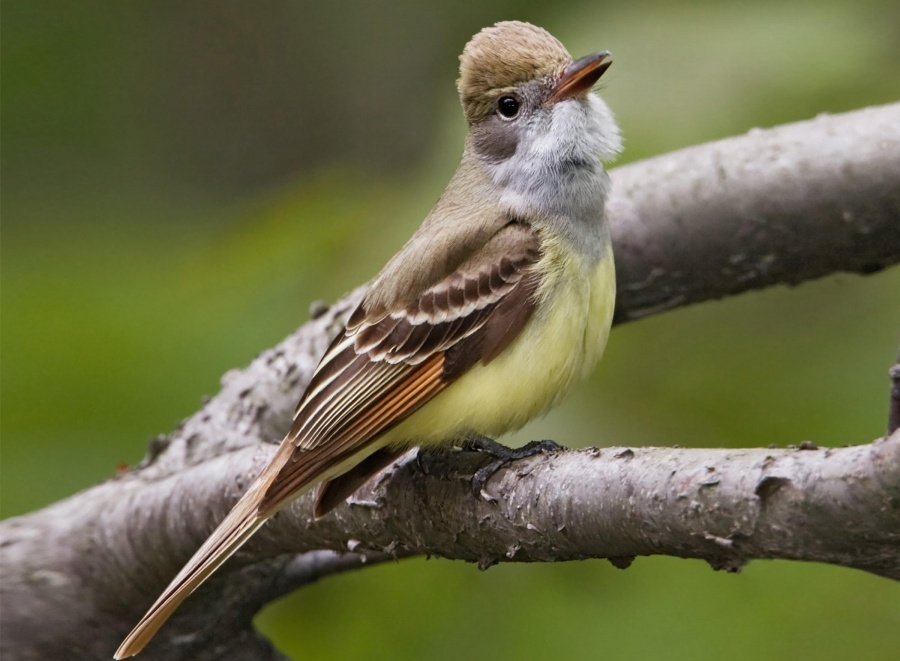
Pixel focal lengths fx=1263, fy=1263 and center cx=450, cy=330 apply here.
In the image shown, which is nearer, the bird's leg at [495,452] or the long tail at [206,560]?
the bird's leg at [495,452]

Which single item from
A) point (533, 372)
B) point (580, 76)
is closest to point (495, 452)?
point (533, 372)

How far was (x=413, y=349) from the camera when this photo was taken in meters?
3.05

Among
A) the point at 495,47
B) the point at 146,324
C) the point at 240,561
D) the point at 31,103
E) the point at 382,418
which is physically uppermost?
the point at 31,103

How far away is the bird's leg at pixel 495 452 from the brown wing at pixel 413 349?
0.56 feet

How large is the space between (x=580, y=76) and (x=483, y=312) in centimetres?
70

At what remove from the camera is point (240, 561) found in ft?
10.4

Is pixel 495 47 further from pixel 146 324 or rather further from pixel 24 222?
pixel 24 222

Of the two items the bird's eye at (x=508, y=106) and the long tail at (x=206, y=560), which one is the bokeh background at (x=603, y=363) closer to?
the bird's eye at (x=508, y=106)

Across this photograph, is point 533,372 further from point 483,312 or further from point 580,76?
point 580,76

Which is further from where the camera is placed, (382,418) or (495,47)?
(495,47)

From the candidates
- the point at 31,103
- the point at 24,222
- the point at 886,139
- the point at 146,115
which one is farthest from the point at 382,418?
the point at 146,115

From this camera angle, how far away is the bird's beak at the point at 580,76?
10.6ft

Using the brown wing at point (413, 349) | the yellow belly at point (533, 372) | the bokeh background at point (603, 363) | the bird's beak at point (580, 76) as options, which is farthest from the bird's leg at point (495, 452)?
the bird's beak at point (580, 76)

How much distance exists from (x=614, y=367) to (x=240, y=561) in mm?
1142
